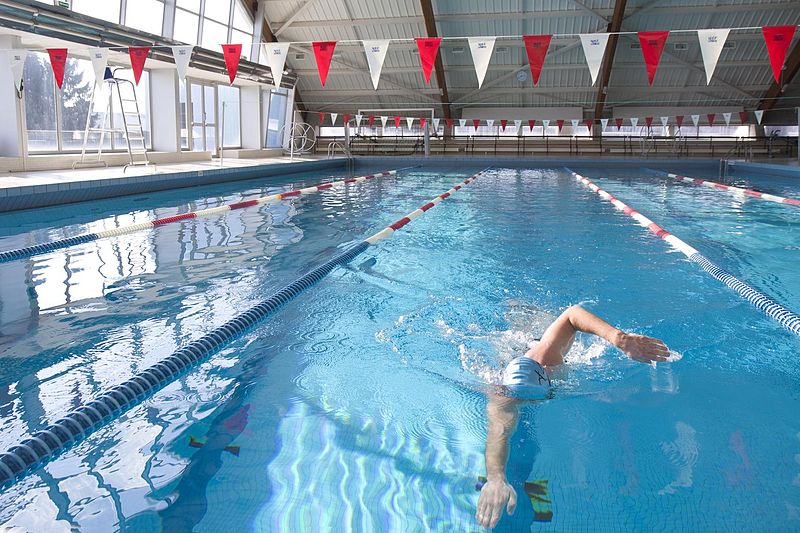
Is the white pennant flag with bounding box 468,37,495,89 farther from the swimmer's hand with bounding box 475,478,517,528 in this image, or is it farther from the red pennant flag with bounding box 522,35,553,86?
the swimmer's hand with bounding box 475,478,517,528

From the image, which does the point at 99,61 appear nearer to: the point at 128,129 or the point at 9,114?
the point at 9,114

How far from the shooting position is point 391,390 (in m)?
2.79

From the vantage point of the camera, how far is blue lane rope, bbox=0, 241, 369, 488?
2.04m

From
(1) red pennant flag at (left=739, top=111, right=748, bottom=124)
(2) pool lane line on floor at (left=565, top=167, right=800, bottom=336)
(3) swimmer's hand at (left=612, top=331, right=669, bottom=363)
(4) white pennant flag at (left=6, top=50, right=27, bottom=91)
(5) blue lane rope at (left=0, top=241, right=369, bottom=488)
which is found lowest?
(5) blue lane rope at (left=0, top=241, right=369, bottom=488)

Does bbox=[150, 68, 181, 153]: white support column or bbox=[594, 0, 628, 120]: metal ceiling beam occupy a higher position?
bbox=[594, 0, 628, 120]: metal ceiling beam

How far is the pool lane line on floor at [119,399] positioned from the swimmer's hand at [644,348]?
71.2 inches

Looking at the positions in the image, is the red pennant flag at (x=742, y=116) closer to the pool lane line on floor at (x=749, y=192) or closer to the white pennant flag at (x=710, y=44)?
the pool lane line on floor at (x=749, y=192)

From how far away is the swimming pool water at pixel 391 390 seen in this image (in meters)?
1.89

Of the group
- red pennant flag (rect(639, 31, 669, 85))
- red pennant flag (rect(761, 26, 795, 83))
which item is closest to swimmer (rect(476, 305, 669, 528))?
red pennant flag (rect(761, 26, 795, 83))

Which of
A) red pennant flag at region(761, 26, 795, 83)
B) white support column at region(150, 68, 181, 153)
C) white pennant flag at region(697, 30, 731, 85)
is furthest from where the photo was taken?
white support column at region(150, 68, 181, 153)

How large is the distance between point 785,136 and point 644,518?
24.8 meters

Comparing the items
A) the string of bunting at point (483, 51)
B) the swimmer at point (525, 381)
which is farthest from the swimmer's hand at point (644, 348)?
the string of bunting at point (483, 51)

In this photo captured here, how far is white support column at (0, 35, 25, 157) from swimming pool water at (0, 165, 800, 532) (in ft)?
16.9

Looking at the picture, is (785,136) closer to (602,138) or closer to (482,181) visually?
(602,138)
